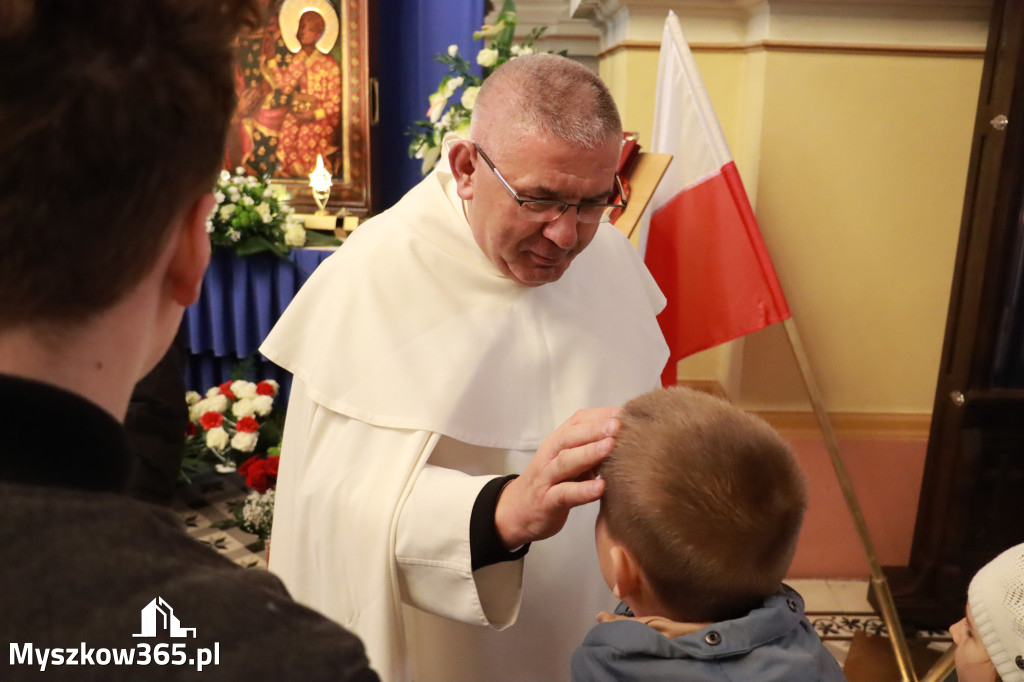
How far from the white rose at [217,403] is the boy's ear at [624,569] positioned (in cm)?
324

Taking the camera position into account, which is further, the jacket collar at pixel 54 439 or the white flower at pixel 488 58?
the white flower at pixel 488 58

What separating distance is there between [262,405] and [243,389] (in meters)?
0.17

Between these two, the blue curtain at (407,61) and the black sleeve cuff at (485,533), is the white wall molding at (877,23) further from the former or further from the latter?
the black sleeve cuff at (485,533)

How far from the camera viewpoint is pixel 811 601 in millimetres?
4066

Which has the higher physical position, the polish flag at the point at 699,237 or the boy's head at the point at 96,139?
the boy's head at the point at 96,139

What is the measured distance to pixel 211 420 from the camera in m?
4.09

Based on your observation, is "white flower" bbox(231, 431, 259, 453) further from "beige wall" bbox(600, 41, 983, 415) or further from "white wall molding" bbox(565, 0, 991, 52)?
"white wall molding" bbox(565, 0, 991, 52)

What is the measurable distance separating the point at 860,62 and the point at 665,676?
11.2ft

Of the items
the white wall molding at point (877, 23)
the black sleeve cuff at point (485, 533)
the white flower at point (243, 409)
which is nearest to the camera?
the black sleeve cuff at point (485, 533)

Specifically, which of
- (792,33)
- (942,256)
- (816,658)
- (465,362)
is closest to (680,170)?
(792,33)

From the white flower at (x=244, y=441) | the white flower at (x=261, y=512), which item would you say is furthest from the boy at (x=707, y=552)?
the white flower at (x=244, y=441)

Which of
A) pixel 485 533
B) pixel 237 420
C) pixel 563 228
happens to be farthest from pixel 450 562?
pixel 237 420

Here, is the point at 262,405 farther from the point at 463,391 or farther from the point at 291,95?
the point at 463,391

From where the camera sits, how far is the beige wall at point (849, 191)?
3.87 m
